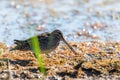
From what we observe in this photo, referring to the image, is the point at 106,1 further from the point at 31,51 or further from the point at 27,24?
the point at 31,51

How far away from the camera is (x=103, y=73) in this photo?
8773 mm

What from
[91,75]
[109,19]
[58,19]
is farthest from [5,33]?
[91,75]

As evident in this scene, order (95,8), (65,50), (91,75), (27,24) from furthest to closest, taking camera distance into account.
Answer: (95,8), (27,24), (65,50), (91,75)

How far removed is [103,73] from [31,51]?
62.2 inches

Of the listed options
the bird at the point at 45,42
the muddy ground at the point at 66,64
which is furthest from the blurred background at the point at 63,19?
the bird at the point at 45,42

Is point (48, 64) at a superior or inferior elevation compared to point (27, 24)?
inferior

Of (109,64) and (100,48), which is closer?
(109,64)

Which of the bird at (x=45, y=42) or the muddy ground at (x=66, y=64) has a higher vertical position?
the bird at (x=45, y=42)

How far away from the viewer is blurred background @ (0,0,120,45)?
12.6 meters

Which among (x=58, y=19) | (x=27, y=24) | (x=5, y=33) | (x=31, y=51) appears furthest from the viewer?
(x=58, y=19)

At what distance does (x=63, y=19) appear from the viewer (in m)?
14.5

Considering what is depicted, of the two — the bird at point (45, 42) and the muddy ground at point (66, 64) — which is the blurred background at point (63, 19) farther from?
the bird at point (45, 42)

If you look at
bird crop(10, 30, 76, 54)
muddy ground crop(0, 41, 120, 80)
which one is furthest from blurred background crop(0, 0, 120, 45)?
bird crop(10, 30, 76, 54)

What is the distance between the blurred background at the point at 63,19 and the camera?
41.5ft
